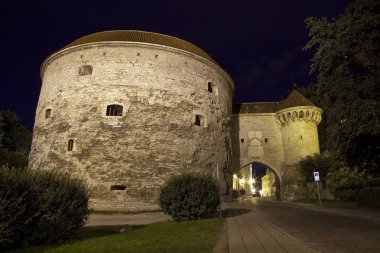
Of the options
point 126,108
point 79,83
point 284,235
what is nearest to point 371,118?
point 284,235

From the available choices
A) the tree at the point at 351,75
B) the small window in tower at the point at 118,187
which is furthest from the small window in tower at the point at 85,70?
the tree at the point at 351,75

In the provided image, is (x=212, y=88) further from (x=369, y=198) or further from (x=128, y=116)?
(x=369, y=198)

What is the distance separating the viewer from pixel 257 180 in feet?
272

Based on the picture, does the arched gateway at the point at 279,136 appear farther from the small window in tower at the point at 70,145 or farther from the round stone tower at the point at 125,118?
the small window in tower at the point at 70,145

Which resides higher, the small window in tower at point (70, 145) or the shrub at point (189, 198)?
the small window in tower at point (70, 145)

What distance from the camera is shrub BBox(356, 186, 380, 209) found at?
41.1ft

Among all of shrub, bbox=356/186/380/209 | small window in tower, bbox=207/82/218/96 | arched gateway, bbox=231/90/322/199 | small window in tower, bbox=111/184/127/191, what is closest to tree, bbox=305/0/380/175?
shrub, bbox=356/186/380/209

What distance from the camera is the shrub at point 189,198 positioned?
10633 mm

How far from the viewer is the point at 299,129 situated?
27.6 m

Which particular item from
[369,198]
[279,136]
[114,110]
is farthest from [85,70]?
[279,136]

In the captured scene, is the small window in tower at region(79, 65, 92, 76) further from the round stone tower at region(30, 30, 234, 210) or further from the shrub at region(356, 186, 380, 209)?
the shrub at region(356, 186, 380, 209)

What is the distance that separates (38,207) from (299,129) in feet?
81.8

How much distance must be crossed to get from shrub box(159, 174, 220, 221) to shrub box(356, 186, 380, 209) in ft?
23.1

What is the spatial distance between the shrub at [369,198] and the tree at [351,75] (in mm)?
1364
